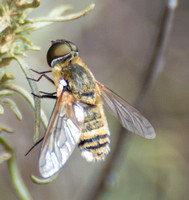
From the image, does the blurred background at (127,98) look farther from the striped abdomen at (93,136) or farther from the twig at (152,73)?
the striped abdomen at (93,136)

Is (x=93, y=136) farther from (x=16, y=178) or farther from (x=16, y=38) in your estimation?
(x=16, y=38)

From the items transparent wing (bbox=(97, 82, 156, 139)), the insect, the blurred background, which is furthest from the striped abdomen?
the blurred background

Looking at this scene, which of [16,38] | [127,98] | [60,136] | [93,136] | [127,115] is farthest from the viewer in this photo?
[127,98]

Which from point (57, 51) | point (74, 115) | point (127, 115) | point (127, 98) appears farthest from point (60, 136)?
point (127, 98)

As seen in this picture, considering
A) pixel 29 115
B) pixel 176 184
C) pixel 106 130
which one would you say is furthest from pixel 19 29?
pixel 176 184

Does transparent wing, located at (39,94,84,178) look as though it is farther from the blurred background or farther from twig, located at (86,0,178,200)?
the blurred background

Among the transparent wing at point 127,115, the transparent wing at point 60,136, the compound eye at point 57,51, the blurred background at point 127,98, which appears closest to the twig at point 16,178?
the transparent wing at point 60,136
